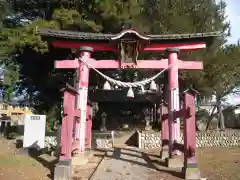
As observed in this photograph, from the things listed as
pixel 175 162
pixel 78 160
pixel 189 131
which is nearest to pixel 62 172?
pixel 78 160

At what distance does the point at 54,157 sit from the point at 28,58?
11102 millimetres

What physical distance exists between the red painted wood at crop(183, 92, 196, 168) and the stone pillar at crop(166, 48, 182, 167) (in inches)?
56.5

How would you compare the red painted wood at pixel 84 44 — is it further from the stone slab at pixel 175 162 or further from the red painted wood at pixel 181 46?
the stone slab at pixel 175 162

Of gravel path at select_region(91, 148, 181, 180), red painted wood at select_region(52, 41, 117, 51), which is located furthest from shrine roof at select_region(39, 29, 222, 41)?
gravel path at select_region(91, 148, 181, 180)

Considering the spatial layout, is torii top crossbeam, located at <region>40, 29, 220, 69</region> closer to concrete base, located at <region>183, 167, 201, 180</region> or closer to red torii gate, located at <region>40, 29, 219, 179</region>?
red torii gate, located at <region>40, 29, 219, 179</region>

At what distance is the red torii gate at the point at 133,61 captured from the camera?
35.1ft

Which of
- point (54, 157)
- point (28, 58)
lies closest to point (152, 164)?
point (54, 157)

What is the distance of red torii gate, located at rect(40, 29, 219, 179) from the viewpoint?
10711 millimetres

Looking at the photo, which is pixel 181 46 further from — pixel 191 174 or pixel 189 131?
pixel 191 174

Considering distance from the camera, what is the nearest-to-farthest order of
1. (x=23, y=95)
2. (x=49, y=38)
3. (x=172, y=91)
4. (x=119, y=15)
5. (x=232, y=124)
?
1. (x=172, y=91)
2. (x=49, y=38)
3. (x=119, y=15)
4. (x=23, y=95)
5. (x=232, y=124)

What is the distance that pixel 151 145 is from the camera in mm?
17781

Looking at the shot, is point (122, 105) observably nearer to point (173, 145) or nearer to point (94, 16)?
point (94, 16)

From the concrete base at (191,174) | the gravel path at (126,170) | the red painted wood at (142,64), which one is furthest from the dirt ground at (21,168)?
the concrete base at (191,174)

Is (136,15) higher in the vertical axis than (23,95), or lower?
higher
